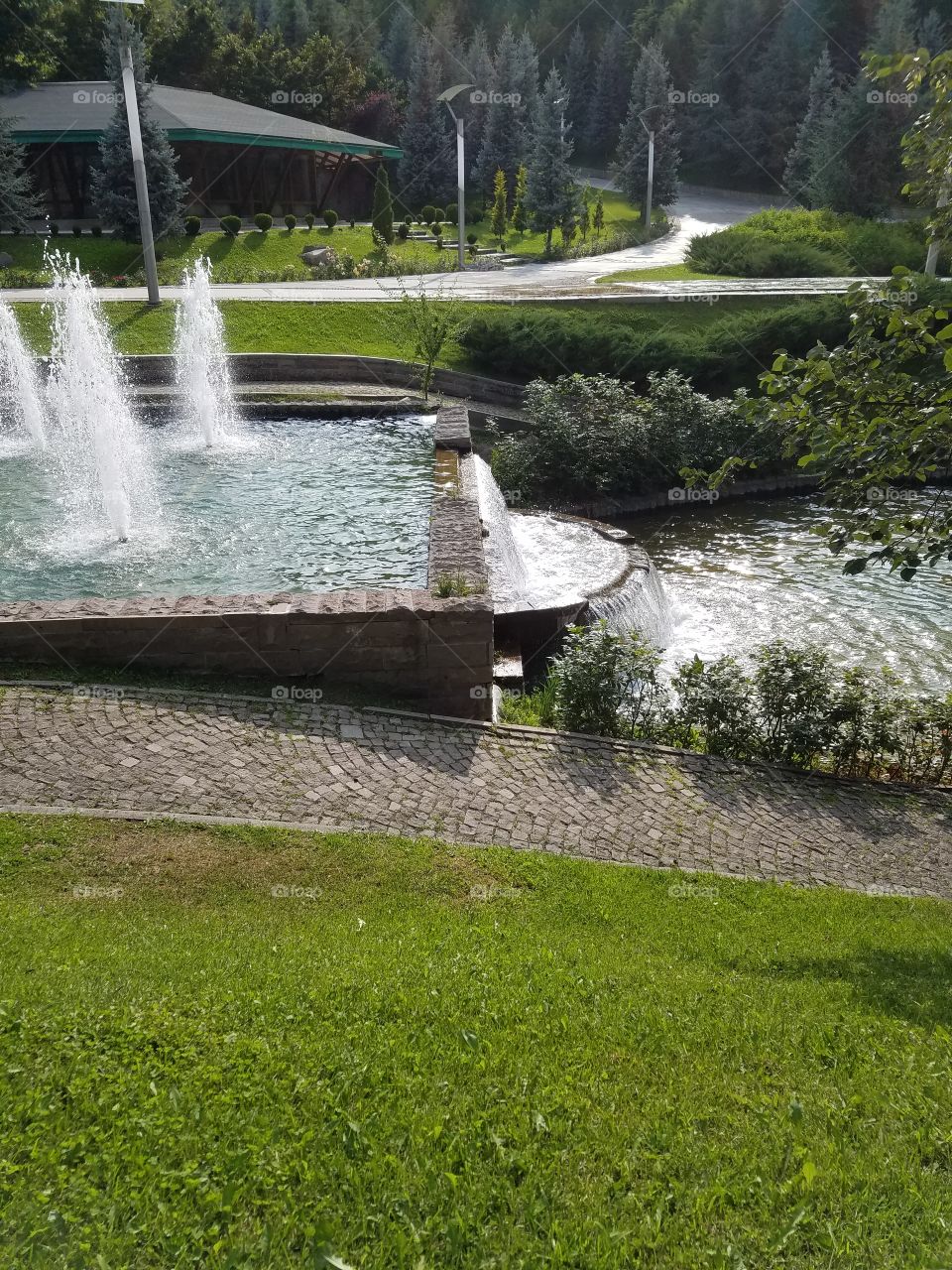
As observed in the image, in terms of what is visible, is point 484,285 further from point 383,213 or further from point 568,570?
point 568,570

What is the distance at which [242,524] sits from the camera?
13211 millimetres

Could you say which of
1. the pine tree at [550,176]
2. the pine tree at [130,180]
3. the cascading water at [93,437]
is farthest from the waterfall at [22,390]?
the pine tree at [550,176]

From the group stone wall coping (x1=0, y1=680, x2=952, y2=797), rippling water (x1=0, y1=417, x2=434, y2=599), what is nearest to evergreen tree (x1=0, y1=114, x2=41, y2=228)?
rippling water (x1=0, y1=417, x2=434, y2=599)

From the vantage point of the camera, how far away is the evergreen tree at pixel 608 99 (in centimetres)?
7688

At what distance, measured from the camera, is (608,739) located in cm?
950

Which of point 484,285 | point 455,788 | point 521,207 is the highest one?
point 521,207

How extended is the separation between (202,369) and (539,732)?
13540mm

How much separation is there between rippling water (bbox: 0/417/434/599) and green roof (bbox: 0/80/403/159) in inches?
1086

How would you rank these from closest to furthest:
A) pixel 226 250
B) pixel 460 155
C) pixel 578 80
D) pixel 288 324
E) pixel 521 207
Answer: pixel 288 324 < pixel 460 155 < pixel 226 250 < pixel 521 207 < pixel 578 80

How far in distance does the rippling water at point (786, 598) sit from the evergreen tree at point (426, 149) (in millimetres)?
44906

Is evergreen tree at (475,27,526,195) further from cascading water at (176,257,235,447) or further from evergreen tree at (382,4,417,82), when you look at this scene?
cascading water at (176,257,235,447)

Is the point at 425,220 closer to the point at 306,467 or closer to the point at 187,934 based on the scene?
the point at 306,467

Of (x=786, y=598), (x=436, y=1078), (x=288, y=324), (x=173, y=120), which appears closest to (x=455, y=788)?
(x=436, y=1078)

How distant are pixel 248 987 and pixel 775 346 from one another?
78.1ft
